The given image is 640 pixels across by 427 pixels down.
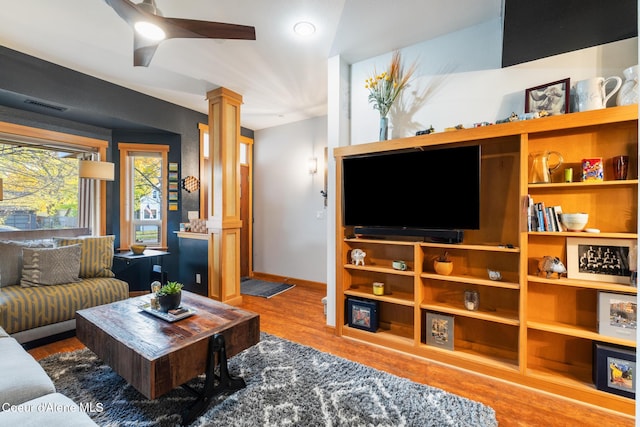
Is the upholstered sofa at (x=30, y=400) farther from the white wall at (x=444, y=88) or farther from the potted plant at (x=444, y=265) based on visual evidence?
the potted plant at (x=444, y=265)

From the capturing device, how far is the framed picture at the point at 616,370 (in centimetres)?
179

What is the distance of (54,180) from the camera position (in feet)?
11.9

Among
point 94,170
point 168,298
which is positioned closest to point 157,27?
point 168,298

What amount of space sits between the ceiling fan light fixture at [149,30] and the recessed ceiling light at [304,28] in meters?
1.08

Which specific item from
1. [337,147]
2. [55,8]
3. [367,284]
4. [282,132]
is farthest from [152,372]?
[282,132]

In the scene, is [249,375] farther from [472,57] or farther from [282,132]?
[282,132]

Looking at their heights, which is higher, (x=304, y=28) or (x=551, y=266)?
(x=304, y=28)

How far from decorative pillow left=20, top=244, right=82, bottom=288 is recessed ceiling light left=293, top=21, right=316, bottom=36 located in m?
3.14

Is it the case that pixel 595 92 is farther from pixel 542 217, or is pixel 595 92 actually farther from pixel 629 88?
pixel 542 217

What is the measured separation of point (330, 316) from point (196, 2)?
2.98m

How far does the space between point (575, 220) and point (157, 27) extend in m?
2.99

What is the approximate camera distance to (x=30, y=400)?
1284mm

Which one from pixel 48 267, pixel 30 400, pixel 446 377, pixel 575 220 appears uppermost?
pixel 575 220

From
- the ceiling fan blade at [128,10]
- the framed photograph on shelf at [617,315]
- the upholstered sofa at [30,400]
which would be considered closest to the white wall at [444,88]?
the framed photograph on shelf at [617,315]
